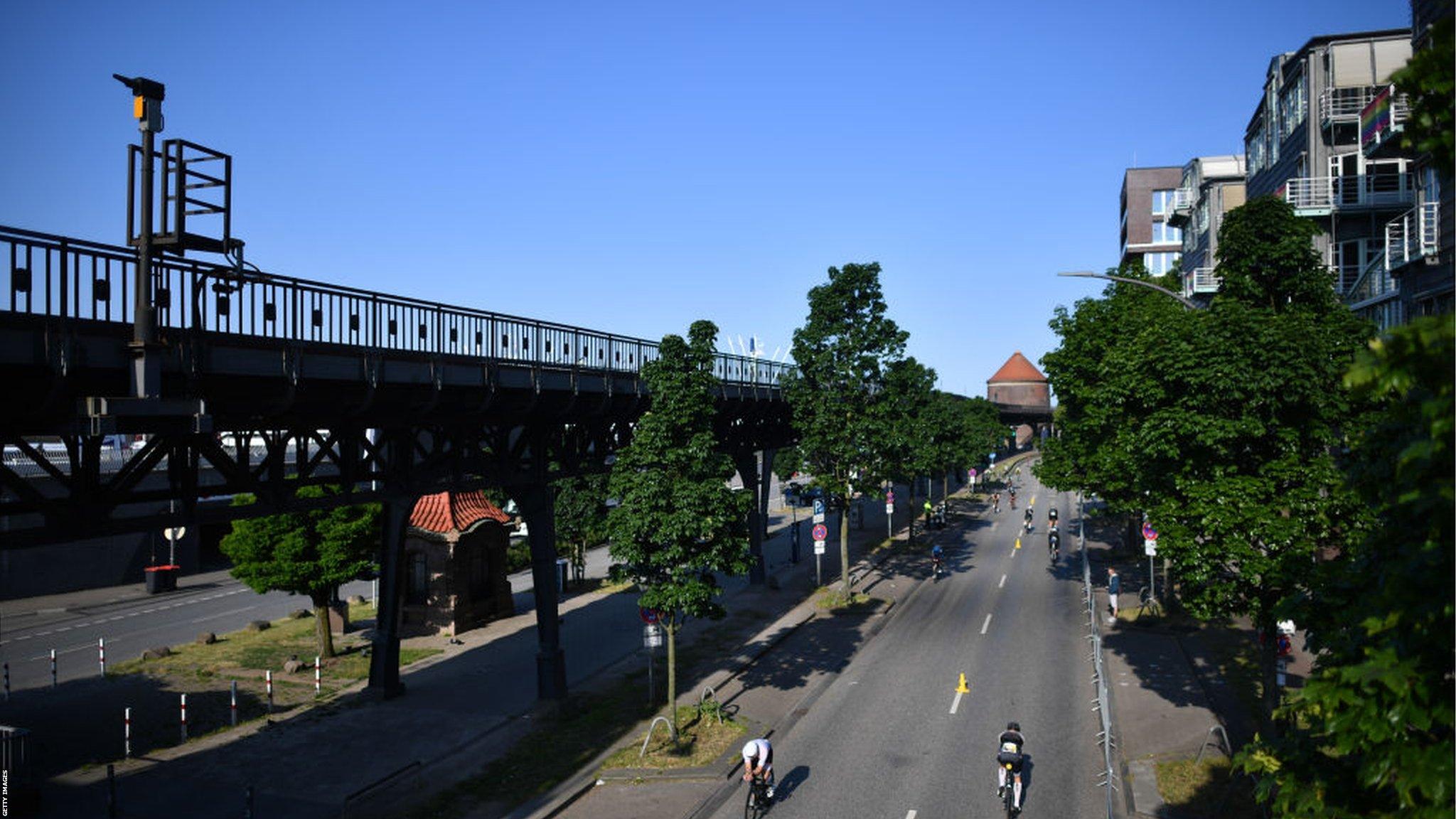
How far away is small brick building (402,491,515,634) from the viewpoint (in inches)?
1358

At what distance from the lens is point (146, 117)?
13.4m

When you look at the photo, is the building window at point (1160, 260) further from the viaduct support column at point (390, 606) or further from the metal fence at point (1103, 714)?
the viaduct support column at point (390, 606)

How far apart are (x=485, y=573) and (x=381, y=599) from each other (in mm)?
11739

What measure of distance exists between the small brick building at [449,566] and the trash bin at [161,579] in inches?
806

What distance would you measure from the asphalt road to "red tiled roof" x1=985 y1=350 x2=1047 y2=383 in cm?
13900

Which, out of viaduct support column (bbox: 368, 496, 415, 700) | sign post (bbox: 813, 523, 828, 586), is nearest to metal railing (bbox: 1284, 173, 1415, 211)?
sign post (bbox: 813, 523, 828, 586)

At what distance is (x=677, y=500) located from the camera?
20469 mm

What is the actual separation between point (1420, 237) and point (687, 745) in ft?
69.4

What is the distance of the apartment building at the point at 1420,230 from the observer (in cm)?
1942

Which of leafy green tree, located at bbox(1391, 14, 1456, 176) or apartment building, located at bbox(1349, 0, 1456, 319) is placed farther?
apartment building, located at bbox(1349, 0, 1456, 319)

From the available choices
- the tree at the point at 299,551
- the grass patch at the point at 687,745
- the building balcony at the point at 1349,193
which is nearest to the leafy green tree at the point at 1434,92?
the grass patch at the point at 687,745

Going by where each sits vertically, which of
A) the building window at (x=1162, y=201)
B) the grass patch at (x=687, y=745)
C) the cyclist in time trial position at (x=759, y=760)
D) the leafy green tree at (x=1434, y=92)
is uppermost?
the building window at (x=1162, y=201)

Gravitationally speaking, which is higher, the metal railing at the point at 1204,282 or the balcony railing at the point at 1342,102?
the balcony railing at the point at 1342,102

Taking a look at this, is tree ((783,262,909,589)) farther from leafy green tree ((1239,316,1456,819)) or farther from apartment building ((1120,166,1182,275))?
apartment building ((1120,166,1182,275))
